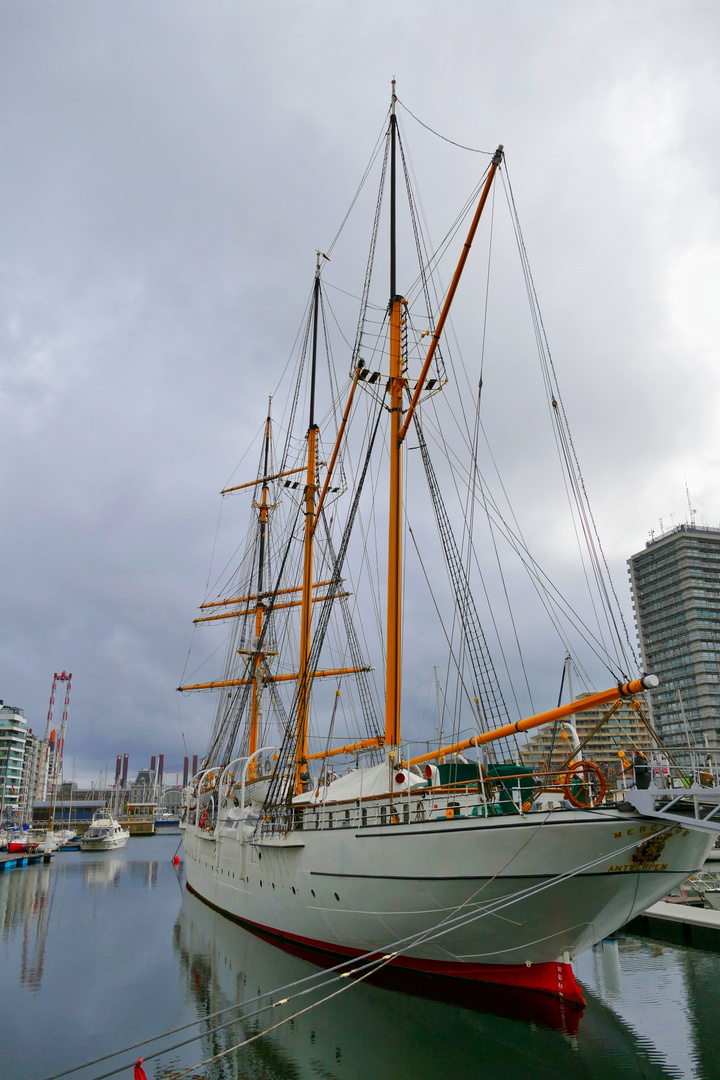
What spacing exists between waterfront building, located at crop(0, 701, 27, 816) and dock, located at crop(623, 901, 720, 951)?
113530mm

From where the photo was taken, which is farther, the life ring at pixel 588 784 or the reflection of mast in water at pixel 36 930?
the reflection of mast in water at pixel 36 930

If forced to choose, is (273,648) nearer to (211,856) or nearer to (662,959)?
(211,856)

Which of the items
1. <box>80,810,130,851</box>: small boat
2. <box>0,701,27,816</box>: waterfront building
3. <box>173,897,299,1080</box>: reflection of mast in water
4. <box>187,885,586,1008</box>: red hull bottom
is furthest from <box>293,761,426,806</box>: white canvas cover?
<box>0,701,27,816</box>: waterfront building

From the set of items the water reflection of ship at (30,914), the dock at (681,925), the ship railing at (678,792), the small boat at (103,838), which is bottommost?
the small boat at (103,838)

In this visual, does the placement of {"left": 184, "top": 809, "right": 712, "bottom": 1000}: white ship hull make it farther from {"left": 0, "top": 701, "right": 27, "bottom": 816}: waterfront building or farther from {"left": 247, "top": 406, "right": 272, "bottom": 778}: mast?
{"left": 0, "top": 701, "right": 27, "bottom": 816}: waterfront building

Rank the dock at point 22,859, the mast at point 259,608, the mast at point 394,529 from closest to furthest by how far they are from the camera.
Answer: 1. the mast at point 394,529
2. the mast at point 259,608
3. the dock at point 22,859

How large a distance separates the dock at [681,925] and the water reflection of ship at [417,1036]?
777 centimetres

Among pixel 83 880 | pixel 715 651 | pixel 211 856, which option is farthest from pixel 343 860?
pixel 715 651

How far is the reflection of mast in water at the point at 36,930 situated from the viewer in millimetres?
18922

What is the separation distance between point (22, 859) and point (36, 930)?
144 ft

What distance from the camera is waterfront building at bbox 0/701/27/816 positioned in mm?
109688

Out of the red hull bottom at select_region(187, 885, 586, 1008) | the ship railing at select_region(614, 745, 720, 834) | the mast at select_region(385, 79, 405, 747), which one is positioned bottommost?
the red hull bottom at select_region(187, 885, 586, 1008)

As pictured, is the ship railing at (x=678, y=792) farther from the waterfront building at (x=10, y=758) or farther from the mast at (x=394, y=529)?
the waterfront building at (x=10, y=758)

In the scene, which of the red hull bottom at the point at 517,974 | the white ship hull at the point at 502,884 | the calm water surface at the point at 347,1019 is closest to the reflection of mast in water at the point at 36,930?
the calm water surface at the point at 347,1019
